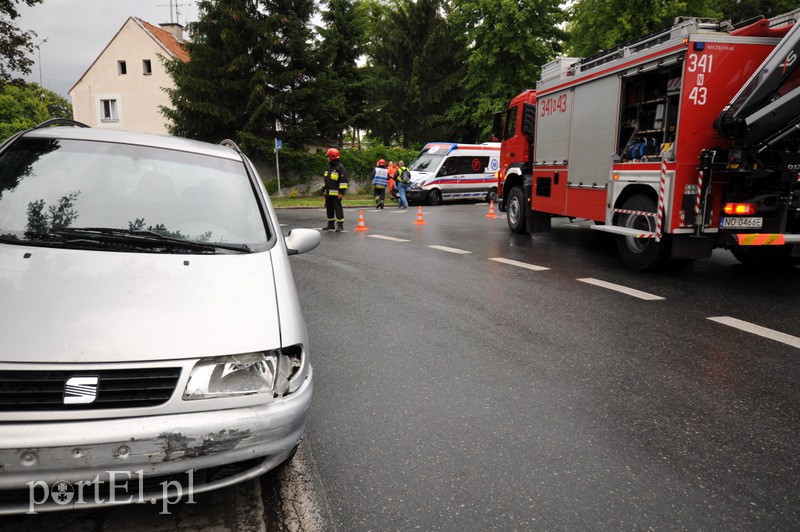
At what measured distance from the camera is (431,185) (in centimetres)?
2392

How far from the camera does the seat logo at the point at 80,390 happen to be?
6.76ft

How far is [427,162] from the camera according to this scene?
24.6 m

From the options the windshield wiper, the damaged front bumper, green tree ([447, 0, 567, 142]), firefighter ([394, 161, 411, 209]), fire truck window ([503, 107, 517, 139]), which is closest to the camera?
the damaged front bumper

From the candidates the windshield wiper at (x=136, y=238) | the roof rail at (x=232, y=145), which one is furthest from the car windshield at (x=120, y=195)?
the roof rail at (x=232, y=145)

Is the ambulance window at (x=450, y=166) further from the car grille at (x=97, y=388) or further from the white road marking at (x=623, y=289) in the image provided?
the car grille at (x=97, y=388)

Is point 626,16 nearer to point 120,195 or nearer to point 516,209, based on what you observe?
point 516,209

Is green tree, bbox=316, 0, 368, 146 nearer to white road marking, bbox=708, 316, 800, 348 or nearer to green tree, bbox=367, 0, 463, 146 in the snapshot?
green tree, bbox=367, 0, 463, 146

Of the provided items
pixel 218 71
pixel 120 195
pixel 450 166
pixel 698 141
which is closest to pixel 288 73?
pixel 218 71

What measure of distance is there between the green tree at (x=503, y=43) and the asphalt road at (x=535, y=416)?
97.9ft

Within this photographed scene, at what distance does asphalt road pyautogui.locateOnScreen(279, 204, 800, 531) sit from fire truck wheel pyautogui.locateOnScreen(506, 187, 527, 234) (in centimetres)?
530

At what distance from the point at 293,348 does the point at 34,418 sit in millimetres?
976

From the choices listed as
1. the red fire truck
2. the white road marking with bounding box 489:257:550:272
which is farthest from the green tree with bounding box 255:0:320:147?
the red fire truck

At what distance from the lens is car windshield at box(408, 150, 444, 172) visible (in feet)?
79.4

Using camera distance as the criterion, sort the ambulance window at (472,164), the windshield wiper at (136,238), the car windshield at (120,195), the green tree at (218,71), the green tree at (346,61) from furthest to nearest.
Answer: the green tree at (346,61) < the green tree at (218,71) < the ambulance window at (472,164) < the car windshield at (120,195) < the windshield wiper at (136,238)
